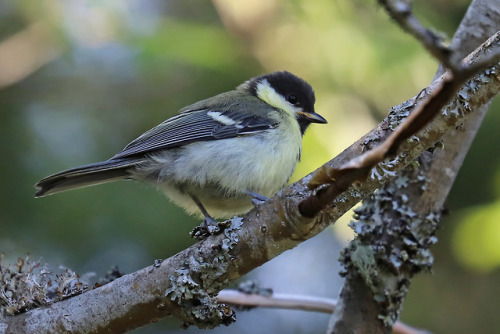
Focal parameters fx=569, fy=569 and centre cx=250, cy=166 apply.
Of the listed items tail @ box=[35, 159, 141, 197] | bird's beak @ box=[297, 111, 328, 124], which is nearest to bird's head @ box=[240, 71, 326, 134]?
bird's beak @ box=[297, 111, 328, 124]

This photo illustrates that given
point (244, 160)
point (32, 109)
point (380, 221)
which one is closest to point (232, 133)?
point (244, 160)

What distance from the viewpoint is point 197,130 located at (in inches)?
121

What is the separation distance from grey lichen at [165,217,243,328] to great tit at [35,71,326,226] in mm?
831

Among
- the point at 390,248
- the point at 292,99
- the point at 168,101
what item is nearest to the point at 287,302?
the point at 390,248

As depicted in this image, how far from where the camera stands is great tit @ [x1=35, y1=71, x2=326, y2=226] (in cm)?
283

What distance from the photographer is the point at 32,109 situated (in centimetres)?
430

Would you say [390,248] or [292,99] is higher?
[292,99]

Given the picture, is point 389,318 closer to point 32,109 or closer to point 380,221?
point 380,221

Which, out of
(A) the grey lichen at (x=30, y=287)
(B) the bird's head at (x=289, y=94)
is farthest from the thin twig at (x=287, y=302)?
(B) the bird's head at (x=289, y=94)

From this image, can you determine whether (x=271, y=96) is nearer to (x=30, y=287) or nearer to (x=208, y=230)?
(x=208, y=230)

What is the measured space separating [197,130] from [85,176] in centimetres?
63

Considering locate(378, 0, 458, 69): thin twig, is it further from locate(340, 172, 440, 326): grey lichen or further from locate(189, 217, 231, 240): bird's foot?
locate(340, 172, 440, 326): grey lichen

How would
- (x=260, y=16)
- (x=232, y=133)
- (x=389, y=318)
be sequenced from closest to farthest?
(x=389, y=318) < (x=232, y=133) < (x=260, y=16)

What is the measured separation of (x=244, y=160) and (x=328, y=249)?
5.79 ft
